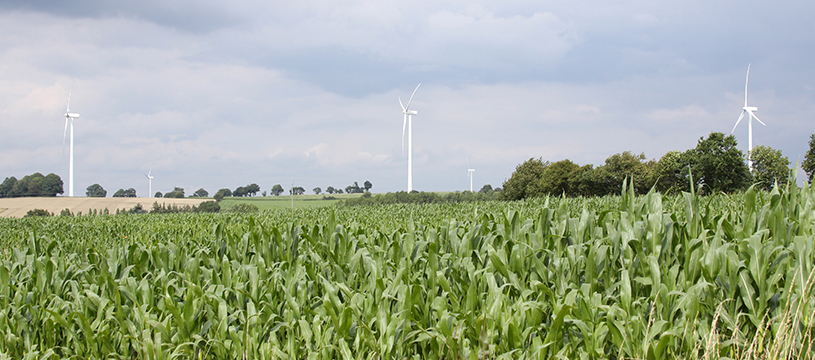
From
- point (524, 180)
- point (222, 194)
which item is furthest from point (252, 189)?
point (524, 180)

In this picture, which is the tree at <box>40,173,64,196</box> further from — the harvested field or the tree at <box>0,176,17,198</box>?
the harvested field

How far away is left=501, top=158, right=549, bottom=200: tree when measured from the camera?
78.4 m

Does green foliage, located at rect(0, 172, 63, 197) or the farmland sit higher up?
green foliage, located at rect(0, 172, 63, 197)

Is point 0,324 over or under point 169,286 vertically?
under

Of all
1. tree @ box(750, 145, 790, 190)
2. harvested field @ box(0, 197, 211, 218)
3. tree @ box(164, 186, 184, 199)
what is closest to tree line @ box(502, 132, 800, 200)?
tree @ box(750, 145, 790, 190)

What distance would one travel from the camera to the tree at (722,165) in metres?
56.5

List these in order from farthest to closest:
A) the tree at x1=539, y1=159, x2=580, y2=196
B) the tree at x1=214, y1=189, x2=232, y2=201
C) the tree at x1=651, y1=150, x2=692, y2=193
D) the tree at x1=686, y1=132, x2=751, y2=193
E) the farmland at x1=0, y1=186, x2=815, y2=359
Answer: the tree at x1=214, y1=189, x2=232, y2=201, the tree at x1=539, y1=159, x2=580, y2=196, the tree at x1=651, y1=150, x2=692, y2=193, the tree at x1=686, y1=132, x2=751, y2=193, the farmland at x1=0, y1=186, x2=815, y2=359

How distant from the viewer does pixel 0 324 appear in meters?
4.11

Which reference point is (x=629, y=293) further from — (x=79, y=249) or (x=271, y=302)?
(x=79, y=249)

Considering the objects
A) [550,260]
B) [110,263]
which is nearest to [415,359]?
[550,260]

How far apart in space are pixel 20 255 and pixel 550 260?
7343mm

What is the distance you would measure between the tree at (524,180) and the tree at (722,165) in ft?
84.8

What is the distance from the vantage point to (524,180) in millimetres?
80875

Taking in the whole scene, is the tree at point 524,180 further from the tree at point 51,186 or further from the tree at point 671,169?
the tree at point 51,186
